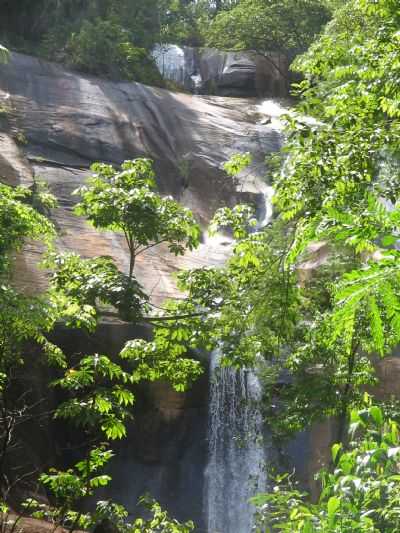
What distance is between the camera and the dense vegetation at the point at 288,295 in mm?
2057

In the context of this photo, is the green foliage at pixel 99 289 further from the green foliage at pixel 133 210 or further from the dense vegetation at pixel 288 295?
the green foliage at pixel 133 210

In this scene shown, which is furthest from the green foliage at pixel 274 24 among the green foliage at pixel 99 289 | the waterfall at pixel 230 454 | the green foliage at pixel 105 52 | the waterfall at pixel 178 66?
the green foliage at pixel 99 289

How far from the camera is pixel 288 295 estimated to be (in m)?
6.26

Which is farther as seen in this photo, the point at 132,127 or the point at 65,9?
the point at 65,9

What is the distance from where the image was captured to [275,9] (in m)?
29.7

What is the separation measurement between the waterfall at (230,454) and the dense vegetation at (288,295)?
12.1 feet

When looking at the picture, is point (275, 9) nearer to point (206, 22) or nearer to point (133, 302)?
point (206, 22)

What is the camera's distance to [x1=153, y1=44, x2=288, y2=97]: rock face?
95.1 ft

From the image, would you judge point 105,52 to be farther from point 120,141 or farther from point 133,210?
point 133,210

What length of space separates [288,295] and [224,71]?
81.4ft

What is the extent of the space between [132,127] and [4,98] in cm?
409

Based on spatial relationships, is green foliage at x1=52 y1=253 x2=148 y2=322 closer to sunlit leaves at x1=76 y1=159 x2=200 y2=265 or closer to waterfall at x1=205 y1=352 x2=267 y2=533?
sunlit leaves at x1=76 y1=159 x2=200 y2=265

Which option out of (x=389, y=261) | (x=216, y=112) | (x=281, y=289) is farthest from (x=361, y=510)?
(x=216, y=112)

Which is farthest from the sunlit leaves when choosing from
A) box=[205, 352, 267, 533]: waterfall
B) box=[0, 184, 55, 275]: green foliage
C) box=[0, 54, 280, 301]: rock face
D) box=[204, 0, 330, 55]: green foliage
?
box=[204, 0, 330, 55]: green foliage
